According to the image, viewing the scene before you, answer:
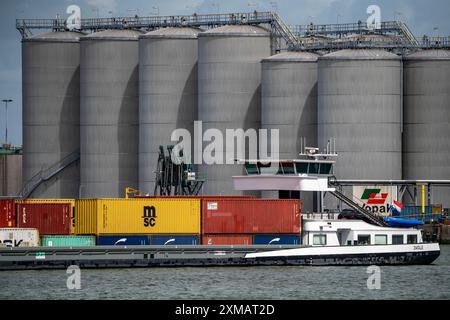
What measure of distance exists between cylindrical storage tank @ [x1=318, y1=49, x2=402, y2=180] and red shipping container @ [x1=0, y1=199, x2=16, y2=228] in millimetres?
41284

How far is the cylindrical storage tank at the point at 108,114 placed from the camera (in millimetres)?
120000

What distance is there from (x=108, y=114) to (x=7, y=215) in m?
50.9

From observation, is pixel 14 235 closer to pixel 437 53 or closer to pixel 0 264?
pixel 0 264

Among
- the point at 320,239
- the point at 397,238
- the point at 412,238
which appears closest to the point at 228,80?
the point at 412,238

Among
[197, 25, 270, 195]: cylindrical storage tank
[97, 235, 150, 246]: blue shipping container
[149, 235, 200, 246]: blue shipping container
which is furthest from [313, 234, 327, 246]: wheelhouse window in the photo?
[197, 25, 270, 195]: cylindrical storage tank

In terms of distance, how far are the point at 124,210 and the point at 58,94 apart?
58385 millimetres

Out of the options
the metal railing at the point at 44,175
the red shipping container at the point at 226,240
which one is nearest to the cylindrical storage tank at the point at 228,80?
the metal railing at the point at 44,175

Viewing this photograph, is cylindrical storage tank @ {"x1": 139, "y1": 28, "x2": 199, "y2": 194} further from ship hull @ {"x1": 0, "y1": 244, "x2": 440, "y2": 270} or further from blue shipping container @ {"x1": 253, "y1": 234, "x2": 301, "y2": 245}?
ship hull @ {"x1": 0, "y1": 244, "x2": 440, "y2": 270}

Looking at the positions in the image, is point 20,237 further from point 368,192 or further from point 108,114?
point 108,114

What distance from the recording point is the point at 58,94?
12462 centimetres

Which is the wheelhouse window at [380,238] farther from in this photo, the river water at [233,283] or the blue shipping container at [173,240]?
the blue shipping container at [173,240]

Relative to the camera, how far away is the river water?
59.2 m

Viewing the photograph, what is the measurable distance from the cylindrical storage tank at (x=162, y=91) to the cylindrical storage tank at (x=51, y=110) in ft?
34.9
